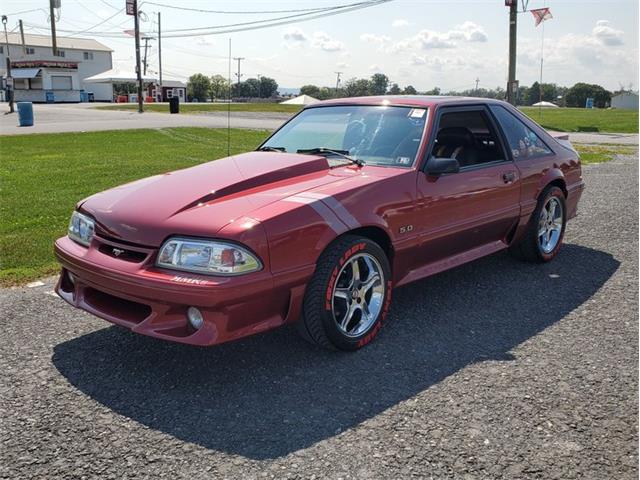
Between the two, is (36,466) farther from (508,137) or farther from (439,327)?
(508,137)

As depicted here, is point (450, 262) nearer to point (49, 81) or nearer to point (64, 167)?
point (64, 167)

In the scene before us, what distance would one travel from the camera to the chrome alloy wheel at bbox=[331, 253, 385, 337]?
3605 mm

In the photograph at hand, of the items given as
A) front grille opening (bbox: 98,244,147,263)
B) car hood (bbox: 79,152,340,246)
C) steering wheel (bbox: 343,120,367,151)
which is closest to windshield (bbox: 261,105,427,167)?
steering wheel (bbox: 343,120,367,151)

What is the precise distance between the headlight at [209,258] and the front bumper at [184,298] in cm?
4

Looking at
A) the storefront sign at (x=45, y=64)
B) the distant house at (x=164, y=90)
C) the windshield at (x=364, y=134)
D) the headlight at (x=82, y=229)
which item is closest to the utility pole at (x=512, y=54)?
the windshield at (x=364, y=134)

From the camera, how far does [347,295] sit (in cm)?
362

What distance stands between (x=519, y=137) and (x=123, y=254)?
348 cm

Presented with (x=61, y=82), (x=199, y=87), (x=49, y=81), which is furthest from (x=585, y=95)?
(x=49, y=81)

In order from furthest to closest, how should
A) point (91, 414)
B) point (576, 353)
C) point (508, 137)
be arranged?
point (508, 137)
point (576, 353)
point (91, 414)

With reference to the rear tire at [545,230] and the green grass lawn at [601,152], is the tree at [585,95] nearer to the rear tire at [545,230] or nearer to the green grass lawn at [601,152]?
the green grass lawn at [601,152]

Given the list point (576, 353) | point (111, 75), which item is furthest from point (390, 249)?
point (111, 75)

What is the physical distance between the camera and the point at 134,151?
14719 millimetres

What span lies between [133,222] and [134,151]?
39.7 ft

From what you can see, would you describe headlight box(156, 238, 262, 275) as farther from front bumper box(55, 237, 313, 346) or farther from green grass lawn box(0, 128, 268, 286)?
green grass lawn box(0, 128, 268, 286)
